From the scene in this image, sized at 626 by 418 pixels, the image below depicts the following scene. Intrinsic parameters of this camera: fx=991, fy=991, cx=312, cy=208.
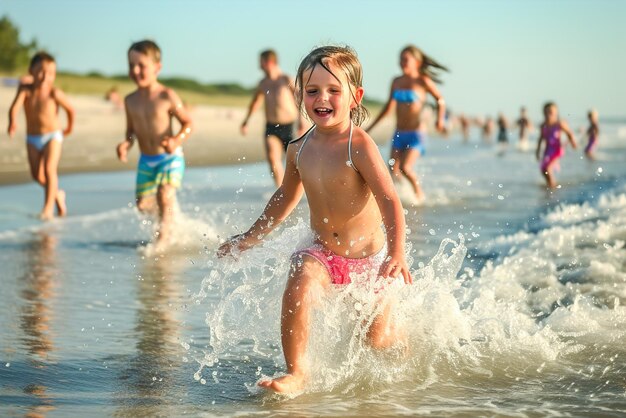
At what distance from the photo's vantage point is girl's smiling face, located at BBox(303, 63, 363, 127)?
4.31 m

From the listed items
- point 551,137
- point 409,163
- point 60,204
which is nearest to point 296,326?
point 60,204

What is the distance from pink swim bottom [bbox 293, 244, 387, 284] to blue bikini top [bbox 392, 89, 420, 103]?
26.7 feet

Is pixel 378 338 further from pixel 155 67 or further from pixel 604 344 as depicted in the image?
pixel 155 67

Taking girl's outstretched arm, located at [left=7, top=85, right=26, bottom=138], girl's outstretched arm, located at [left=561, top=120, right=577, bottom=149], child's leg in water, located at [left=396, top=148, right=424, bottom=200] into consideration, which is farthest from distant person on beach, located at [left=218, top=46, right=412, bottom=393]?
girl's outstretched arm, located at [left=561, top=120, right=577, bottom=149]

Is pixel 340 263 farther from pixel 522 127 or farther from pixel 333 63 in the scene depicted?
pixel 522 127

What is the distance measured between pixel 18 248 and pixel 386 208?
16.1 ft

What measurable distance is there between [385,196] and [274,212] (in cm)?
63

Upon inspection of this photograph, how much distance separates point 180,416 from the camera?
3.86m

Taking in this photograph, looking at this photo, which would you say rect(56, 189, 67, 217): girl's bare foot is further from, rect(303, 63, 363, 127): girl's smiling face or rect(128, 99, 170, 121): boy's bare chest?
rect(303, 63, 363, 127): girl's smiling face

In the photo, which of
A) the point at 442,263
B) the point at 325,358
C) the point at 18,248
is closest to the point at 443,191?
the point at 18,248

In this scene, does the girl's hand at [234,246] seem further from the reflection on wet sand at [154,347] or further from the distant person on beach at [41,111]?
the distant person on beach at [41,111]

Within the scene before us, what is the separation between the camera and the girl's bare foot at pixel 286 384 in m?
4.00

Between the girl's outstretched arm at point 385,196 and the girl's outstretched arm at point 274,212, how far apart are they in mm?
397

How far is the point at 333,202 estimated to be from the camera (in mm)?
4473
